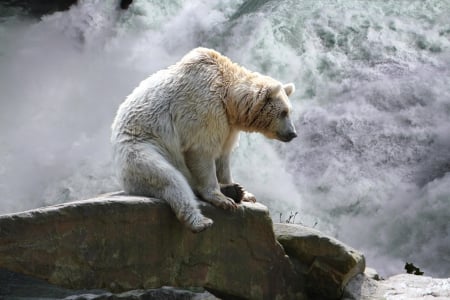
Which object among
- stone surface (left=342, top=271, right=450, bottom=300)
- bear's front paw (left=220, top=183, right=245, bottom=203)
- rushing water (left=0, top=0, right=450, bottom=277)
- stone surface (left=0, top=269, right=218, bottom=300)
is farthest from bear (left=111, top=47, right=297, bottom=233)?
rushing water (left=0, top=0, right=450, bottom=277)

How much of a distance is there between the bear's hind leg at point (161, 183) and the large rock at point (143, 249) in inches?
5.5

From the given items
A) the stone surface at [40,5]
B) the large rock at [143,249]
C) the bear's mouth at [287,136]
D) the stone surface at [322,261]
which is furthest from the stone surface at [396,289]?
the stone surface at [40,5]

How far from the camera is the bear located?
623cm

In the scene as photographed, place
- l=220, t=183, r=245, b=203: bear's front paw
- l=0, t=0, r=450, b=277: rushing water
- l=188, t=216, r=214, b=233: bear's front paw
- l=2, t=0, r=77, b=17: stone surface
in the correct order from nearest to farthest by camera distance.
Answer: l=188, t=216, r=214, b=233: bear's front paw, l=220, t=183, r=245, b=203: bear's front paw, l=0, t=0, r=450, b=277: rushing water, l=2, t=0, r=77, b=17: stone surface

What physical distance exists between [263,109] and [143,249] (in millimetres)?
1765

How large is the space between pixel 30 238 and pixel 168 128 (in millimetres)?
1656

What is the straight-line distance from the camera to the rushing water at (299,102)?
12.4 metres

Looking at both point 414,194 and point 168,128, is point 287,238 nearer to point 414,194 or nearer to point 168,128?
point 168,128

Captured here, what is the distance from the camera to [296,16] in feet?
51.6

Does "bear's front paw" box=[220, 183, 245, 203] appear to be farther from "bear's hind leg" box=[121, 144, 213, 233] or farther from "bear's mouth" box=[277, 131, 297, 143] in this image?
"bear's mouth" box=[277, 131, 297, 143]

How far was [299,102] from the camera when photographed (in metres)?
14.4

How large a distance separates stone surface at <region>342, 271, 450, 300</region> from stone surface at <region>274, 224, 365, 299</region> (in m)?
0.09

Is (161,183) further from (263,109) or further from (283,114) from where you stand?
(283,114)

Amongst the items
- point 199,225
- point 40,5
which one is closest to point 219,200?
point 199,225
